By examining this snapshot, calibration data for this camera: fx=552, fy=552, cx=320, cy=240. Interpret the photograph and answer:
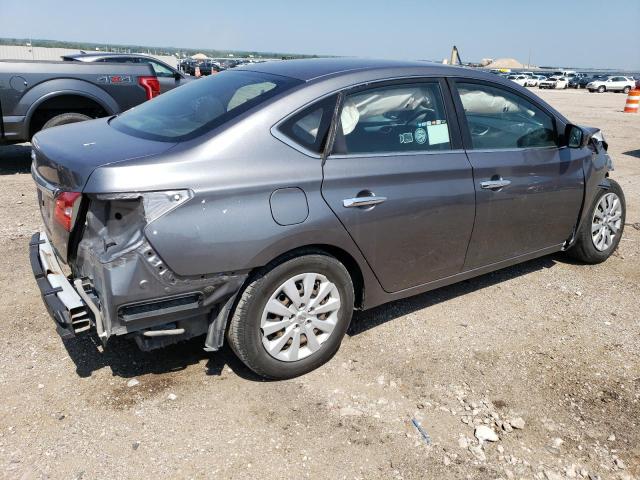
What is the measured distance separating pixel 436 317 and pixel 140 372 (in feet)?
6.63

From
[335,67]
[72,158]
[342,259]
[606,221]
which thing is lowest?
[606,221]

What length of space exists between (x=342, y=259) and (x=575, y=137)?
2222mm

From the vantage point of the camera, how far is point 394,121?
3.29 meters

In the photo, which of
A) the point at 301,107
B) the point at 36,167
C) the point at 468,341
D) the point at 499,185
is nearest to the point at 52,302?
the point at 36,167

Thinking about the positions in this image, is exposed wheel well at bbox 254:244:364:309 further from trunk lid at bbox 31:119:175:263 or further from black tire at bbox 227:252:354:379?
trunk lid at bbox 31:119:175:263

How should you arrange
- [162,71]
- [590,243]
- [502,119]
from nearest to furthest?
[502,119], [590,243], [162,71]

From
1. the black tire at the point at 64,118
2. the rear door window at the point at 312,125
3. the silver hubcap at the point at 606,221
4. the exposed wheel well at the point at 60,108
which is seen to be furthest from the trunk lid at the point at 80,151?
the exposed wheel well at the point at 60,108

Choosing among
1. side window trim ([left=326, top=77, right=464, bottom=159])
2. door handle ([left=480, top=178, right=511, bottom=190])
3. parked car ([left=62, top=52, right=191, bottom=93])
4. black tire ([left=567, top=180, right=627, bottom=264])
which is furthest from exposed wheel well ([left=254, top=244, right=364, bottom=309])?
parked car ([left=62, top=52, right=191, bottom=93])

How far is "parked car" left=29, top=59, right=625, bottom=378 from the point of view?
254 centimetres

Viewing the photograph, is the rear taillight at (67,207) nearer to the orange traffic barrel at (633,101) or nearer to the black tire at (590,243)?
the black tire at (590,243)

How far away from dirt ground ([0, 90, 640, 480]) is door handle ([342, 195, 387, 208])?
0.98 meters

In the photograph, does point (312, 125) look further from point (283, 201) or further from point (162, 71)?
point (162, 71)

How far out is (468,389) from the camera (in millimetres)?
3117

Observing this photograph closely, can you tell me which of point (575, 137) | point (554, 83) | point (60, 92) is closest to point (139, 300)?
point (575, 137)
